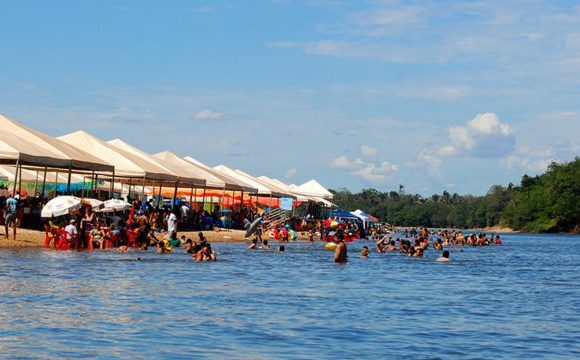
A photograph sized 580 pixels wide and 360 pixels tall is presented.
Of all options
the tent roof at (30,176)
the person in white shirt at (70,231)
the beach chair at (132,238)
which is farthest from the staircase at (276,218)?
the person in white shirt at (70,231)

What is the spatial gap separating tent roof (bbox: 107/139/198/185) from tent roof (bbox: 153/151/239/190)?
1.16 metres

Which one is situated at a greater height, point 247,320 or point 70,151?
point 70,151

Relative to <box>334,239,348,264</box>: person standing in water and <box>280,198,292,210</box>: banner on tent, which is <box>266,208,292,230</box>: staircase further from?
<box>334,239,348,264</box>: person standing in water

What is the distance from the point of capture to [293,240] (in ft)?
193

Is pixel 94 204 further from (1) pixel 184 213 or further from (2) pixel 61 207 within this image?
(1) pixel 184 213

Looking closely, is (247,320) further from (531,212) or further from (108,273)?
(531,212)

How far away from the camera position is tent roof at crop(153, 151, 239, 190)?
174 ft

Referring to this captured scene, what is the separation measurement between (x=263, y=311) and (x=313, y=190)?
61.6 metres

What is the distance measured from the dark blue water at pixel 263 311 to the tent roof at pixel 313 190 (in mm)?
45855

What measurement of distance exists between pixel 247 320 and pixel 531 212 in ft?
515

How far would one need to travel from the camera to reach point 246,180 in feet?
226

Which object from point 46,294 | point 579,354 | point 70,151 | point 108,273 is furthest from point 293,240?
point 579,354

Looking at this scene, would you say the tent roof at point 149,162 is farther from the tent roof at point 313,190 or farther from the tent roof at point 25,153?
the tent roof at point 313,190

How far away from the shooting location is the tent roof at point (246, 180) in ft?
218
